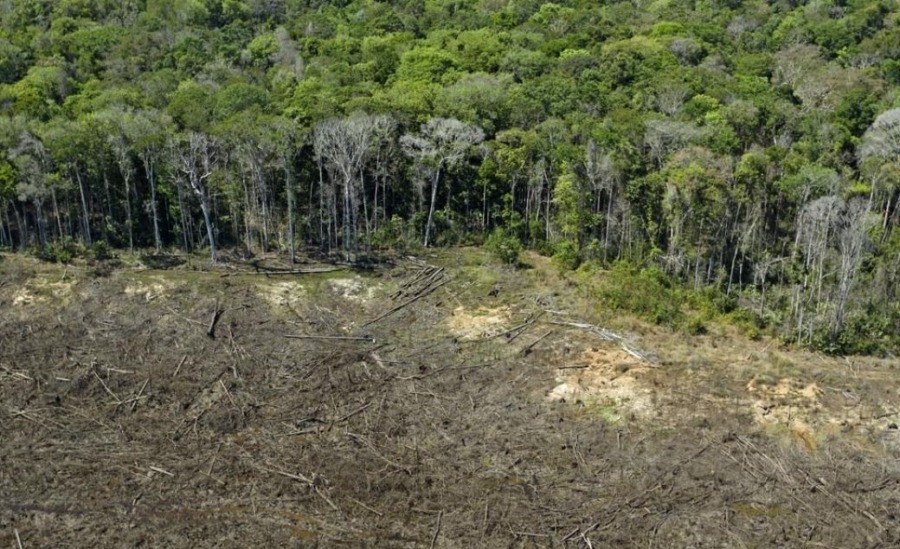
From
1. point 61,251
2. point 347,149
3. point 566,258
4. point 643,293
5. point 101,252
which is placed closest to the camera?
point 643,293

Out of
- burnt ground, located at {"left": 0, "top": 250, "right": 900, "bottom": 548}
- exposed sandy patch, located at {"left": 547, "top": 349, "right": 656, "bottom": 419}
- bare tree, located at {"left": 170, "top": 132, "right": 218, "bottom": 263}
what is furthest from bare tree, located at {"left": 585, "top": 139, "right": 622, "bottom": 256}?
bare tree, located at {"left": 170, "top": 132, "right": 218, "bottom": 263}

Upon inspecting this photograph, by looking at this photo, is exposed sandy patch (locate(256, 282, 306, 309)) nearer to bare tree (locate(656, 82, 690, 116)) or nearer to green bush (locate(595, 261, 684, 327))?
green bush (locate(595, 261, 684, 327))

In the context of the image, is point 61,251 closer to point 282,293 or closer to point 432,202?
point 282,293

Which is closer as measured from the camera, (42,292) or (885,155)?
Result: (42,292)

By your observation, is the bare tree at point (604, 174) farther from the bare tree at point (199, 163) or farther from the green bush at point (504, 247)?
the bare tree at point (199, 163)

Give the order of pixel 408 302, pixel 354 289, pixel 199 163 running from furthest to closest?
1. pixel 199 163
2. pixel 354 289
3. pixel 408 302

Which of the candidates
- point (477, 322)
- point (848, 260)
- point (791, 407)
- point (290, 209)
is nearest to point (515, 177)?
point (477, 322)

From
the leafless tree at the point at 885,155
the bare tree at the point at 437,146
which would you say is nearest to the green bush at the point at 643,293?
the bare tree at the point at 437,146
